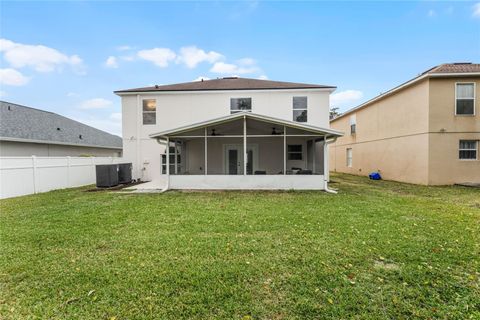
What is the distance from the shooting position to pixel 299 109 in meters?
13.0

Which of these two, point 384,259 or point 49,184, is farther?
point 49,184

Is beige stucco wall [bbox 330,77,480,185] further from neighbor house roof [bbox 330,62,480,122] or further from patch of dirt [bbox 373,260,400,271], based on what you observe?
patch of dirt [bbox 373,260,400,271]

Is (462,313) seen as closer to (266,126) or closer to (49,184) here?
(266,126)

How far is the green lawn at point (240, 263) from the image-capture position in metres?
A: 2.54

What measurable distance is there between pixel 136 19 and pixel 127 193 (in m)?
8.92

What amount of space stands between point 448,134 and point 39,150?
22.9 m

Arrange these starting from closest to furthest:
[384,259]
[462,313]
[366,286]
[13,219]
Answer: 1. [462,313]
2. [366,286]
3. [384,259]
4. [13,219]

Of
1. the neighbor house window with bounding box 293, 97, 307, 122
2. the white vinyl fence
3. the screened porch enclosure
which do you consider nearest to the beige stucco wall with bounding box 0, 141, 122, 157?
the white vinyl fence

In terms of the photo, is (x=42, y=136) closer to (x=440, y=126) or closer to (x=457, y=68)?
(x=440, y=126)

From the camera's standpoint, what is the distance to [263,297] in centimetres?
271

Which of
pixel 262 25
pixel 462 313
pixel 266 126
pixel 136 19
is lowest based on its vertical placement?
pixel 462 313

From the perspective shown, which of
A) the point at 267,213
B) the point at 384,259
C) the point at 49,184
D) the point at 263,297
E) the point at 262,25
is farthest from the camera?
the point at 262,25

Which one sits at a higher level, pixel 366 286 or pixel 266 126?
pixel 266 126

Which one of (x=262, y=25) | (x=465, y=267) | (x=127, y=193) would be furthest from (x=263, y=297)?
(x=262, y=25)
